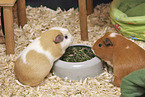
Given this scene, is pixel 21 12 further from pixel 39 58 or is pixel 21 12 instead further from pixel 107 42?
pixel 107 42

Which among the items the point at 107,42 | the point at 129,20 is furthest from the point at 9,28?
the point at 129,20

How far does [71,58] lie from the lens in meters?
2.17

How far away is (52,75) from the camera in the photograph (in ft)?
7.16

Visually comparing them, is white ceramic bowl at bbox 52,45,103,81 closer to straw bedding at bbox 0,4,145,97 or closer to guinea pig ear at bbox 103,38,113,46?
straw bedding at bbox 0,4,145,97

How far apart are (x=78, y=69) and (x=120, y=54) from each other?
390mm

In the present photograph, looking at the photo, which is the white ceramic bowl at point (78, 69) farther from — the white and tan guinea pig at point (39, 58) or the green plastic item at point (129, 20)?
the green plastic item at point (129, 20)

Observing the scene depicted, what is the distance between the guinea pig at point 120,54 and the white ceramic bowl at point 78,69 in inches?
4.0

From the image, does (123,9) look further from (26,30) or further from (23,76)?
(23,76)

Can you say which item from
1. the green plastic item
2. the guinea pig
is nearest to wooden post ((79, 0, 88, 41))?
the green plastic item

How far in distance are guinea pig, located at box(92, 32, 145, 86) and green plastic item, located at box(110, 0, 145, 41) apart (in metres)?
0.54

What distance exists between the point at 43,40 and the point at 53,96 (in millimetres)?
503

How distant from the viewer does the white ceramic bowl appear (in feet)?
6.60

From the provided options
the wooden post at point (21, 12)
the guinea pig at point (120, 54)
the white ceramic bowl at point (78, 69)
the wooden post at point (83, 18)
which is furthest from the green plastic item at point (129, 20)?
the wooden post at point (21, 12)

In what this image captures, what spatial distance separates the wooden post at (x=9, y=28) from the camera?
2.25 m
